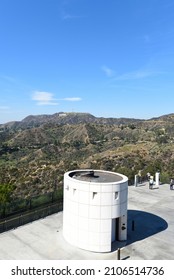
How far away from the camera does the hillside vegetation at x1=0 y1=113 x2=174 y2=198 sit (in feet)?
139

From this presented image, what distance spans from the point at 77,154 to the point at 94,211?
69.4 m

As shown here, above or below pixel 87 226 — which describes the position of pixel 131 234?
below

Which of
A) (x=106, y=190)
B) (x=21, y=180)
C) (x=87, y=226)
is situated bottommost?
(x=21, y=180)

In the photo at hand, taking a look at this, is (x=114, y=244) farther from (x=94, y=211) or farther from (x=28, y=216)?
(x=28, y=216)

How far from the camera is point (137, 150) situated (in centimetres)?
6253

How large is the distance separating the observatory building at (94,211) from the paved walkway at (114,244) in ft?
1.94

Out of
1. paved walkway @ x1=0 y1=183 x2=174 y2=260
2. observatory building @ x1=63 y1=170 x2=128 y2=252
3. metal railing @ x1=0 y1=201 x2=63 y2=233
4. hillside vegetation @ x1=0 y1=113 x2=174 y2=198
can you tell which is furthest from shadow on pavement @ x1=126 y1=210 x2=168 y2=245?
hillside vegetation @ x1=0 y1=113 x2=174 y2=198

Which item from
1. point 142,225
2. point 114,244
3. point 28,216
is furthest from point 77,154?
point 114,244

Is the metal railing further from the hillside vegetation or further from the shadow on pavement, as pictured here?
the hillside vegetation

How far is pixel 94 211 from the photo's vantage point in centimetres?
1450
